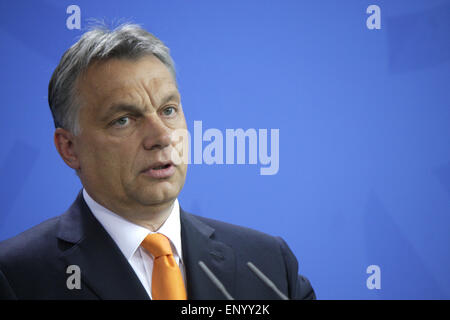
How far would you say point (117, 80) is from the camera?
1.41 metres

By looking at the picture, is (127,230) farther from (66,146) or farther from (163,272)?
(66,146)

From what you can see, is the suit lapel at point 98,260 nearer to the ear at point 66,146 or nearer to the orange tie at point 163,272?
the orange tie at point 163,272

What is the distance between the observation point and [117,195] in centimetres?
146

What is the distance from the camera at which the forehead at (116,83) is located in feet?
4.62

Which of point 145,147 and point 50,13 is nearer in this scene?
point 145,147

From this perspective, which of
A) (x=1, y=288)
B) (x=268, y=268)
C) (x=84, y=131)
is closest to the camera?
Result: (x=1, y=288)

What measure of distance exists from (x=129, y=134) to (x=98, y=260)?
359 millimetres

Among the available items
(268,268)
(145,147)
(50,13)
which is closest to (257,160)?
(268,268)

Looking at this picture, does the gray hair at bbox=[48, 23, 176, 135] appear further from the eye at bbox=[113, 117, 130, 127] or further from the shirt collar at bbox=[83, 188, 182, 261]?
the shirt collar at bbox=[83, 188, 182, 261]

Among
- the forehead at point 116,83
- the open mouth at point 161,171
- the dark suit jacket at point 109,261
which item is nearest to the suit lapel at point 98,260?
the dark suit jacket at point 109,261

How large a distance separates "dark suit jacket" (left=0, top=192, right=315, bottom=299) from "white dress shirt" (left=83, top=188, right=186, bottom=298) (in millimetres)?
19
